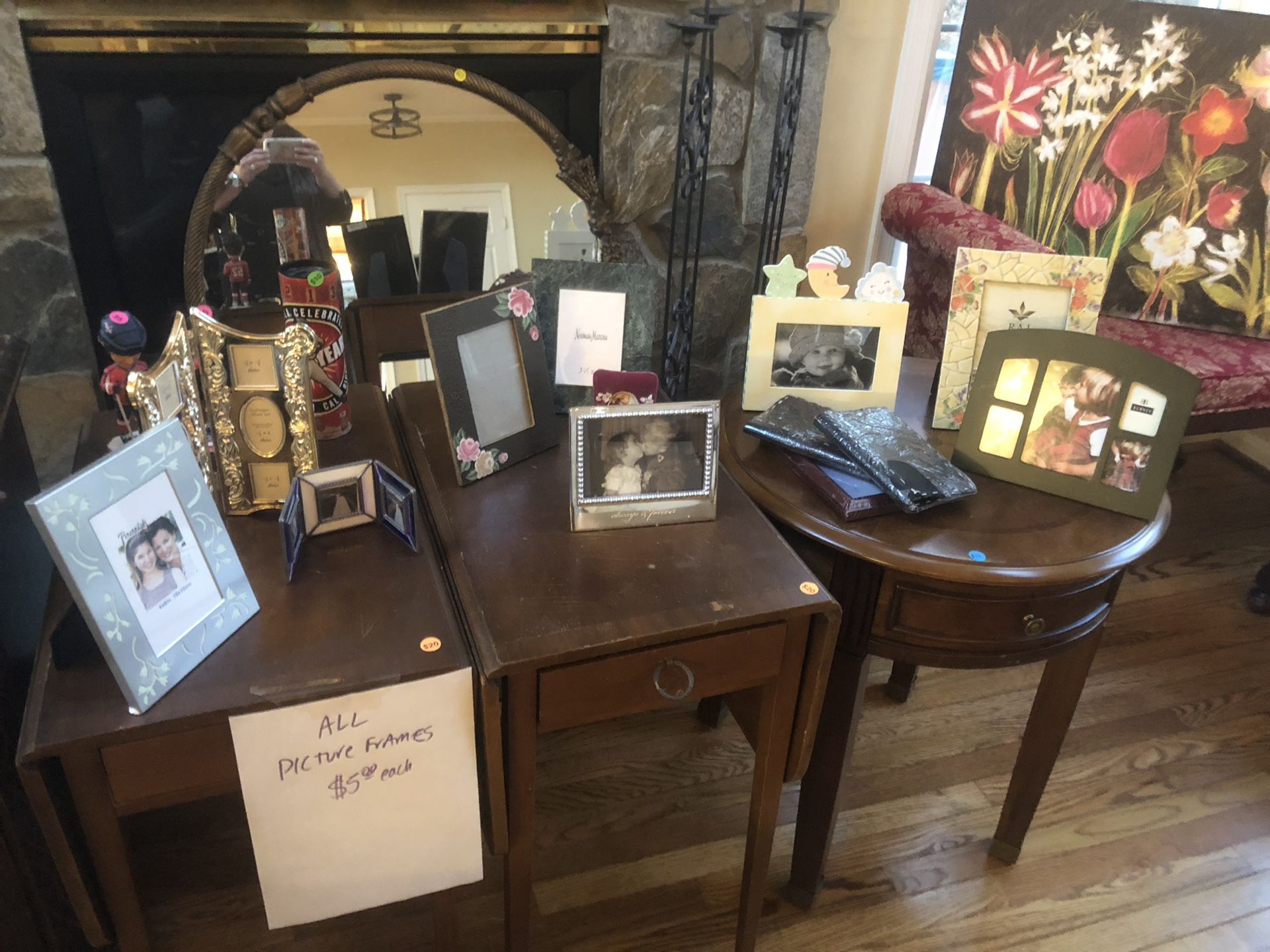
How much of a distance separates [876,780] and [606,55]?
1.33 m

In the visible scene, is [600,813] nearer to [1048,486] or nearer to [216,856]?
[216,856]

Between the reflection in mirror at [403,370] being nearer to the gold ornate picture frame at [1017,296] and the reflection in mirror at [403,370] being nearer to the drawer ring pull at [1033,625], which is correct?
the gold ornate picture frame at [1017,296]

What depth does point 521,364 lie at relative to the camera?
3.93 feet

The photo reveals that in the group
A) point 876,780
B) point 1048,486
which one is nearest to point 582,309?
point 1048,486

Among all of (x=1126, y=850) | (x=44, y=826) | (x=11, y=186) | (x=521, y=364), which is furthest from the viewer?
(x=1126, y=850)

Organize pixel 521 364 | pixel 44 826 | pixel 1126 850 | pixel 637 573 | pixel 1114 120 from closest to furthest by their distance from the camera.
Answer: pixel 44 826
pixel 637 573
pixel 521 364
pixel 1126 850
pixel 1114 120

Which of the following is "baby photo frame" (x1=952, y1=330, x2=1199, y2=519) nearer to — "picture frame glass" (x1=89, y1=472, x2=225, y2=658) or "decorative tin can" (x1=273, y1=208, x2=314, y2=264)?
"picture frame glass" (x1=89, y1=472, x2=225, y2=658)

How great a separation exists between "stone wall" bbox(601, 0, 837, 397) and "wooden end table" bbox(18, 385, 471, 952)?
98 cm

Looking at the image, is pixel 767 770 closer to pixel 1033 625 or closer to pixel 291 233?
pixel 1033 625

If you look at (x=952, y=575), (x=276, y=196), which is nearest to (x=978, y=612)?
(x=952, y=575)

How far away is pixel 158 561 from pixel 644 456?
1.67 feet

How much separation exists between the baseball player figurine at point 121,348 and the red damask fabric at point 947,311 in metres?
1.25

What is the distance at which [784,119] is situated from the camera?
1.69 meters

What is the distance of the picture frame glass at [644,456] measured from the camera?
1.09m
